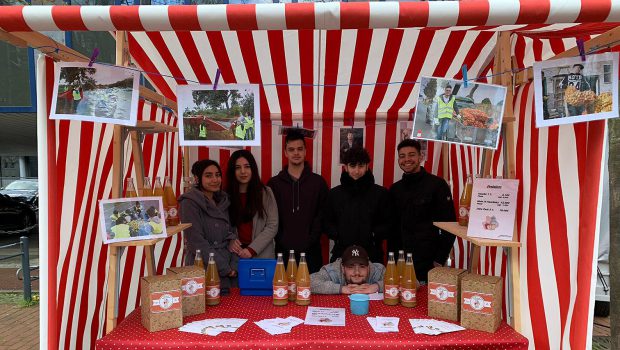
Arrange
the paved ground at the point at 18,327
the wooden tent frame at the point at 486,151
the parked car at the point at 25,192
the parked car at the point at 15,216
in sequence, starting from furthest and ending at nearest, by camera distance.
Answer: the parked car at the point at 25,192, the parked car at the point at 15,216, the paved ground at the point at 18,327, the wooden tent frame at the point at 486,151

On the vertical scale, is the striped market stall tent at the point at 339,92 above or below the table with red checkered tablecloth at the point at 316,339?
above

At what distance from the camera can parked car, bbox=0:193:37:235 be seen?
A: 30.7 feet

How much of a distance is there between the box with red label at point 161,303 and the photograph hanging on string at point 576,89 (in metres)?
1.81

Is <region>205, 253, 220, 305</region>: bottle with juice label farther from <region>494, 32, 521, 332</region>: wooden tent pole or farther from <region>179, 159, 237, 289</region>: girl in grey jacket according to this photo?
<region>494, 32, 521, 332</region>: wooden tent pole

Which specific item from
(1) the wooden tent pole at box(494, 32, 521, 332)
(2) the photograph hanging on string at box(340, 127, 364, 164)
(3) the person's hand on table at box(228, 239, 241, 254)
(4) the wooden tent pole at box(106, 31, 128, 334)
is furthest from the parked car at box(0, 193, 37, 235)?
(1) the wooden tent pole at box(494, 32, 521, 332)

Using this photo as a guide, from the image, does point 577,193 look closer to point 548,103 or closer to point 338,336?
point 548,103

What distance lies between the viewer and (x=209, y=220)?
288cm

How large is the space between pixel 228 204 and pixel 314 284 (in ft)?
2.96

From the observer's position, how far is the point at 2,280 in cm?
636

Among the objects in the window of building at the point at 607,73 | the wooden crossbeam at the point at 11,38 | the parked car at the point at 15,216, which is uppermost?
the wooden crossbeam at the point at 11,38

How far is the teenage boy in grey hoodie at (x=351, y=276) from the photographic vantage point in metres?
2.50

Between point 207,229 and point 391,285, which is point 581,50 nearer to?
point 391,285

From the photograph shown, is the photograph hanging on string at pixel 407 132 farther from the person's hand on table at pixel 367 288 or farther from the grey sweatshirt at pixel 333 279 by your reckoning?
the person's hand on table at pixel 367 288

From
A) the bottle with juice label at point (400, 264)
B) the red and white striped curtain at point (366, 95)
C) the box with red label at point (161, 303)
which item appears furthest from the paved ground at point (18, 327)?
the bottle with juice label at point (400, 264)
